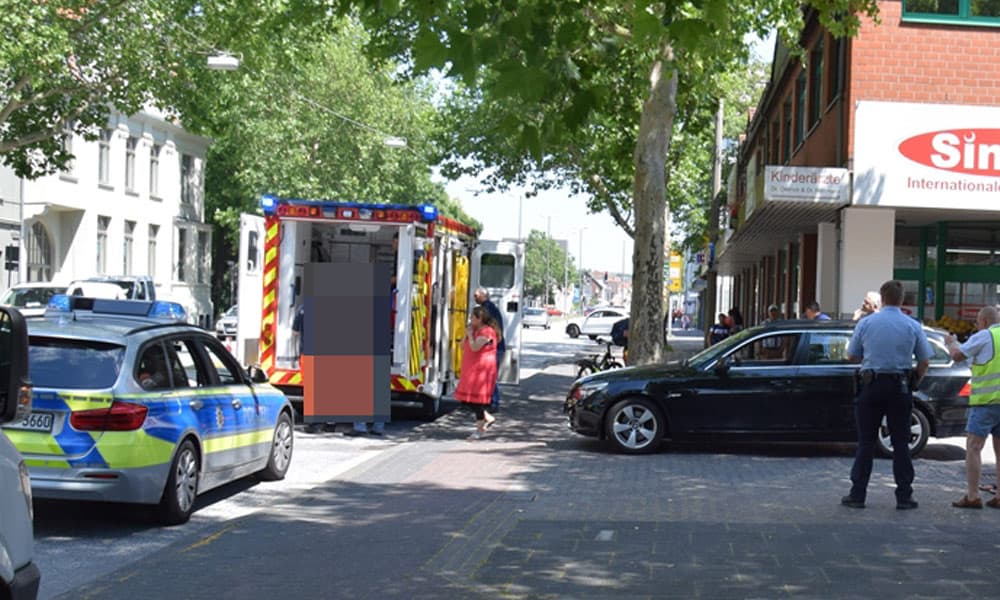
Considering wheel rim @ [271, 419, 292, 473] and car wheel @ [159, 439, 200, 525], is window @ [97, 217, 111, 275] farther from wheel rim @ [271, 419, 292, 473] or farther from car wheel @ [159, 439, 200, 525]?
car wheel @ [159, 439, 200, 525]

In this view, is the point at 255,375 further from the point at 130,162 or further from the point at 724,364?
the point at 130,162

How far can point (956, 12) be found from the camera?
19078mm

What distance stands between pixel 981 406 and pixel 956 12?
36.3ft

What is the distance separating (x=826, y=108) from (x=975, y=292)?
4038 millimetres

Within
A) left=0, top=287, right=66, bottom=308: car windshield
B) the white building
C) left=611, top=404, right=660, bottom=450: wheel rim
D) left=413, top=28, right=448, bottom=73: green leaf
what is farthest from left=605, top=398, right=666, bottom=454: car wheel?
the white building

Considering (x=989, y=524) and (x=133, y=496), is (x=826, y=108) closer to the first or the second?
(x=989, y=524)

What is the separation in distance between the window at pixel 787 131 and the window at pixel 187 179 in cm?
2898

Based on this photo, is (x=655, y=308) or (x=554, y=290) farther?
(x=554, y=290)

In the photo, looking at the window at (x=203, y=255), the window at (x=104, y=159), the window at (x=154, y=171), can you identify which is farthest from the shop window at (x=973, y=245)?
the window at (x=203, y=255)

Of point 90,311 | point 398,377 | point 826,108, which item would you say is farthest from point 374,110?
point 90,311

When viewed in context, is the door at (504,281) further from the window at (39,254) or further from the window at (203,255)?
the window at (203,255)

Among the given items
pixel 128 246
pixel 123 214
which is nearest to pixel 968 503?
pixel 123 214

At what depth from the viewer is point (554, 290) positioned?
543 ft

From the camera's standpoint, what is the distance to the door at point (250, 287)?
15.4m
